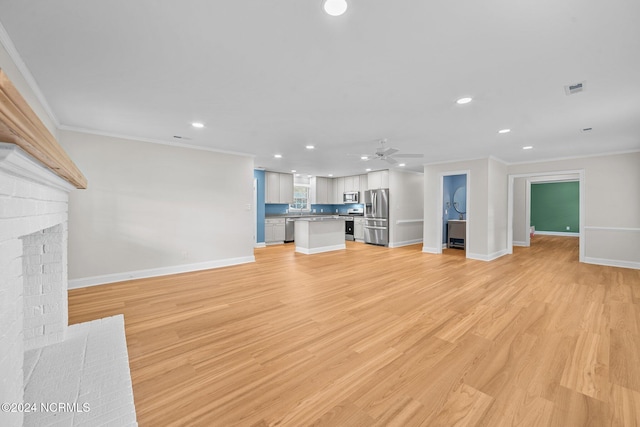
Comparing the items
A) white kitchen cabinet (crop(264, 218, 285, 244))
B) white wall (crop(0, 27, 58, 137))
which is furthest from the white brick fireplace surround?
white kitchen cabinet (crop(264, 218, 285, 244))

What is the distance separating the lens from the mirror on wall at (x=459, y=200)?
8445 mm

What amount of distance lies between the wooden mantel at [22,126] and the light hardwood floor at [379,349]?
1519 mm

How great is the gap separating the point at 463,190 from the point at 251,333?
833 centimetres

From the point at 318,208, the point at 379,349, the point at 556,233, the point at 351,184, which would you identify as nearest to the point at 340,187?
the point at 351,184

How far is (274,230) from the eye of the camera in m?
8.53

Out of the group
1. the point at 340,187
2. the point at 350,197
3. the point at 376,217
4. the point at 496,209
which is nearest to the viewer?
the point at 496,209

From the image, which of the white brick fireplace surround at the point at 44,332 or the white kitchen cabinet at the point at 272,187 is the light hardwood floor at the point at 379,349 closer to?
the white brick fireplace surround at the point at 44,332

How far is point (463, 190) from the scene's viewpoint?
8484mm

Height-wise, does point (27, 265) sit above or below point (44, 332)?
above

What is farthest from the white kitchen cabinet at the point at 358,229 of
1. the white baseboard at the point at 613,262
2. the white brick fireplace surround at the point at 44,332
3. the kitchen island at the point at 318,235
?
the white brick fireplace surround at the point at 44,332

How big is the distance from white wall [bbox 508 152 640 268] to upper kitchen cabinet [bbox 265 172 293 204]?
7.47 m

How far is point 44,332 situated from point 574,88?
5.43 meters

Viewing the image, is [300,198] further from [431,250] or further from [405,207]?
[431,250]

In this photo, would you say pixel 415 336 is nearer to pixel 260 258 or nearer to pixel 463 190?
pixel 260 258
